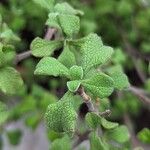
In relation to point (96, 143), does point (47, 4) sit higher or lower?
higher

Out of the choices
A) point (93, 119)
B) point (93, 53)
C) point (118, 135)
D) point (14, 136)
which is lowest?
point (14, 136)

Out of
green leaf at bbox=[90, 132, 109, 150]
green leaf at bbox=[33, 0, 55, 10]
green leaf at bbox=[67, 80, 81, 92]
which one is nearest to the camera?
green leaf at bbox=[67, 80, 81, 92]

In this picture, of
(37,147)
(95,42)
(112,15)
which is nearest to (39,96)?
(37,147)

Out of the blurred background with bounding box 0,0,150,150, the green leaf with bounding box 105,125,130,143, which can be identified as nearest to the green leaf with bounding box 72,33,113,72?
the green leaf with bounding box 105,125,130,143

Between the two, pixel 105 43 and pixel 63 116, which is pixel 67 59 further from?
pixel 105 43

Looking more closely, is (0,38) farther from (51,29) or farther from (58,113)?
(58,113)

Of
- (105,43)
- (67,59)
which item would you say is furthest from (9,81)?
(105,43)

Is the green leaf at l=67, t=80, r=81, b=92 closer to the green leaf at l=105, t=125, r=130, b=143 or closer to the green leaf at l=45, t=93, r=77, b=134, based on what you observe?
the green leaf at l=45, t=93, r=77, b=134
